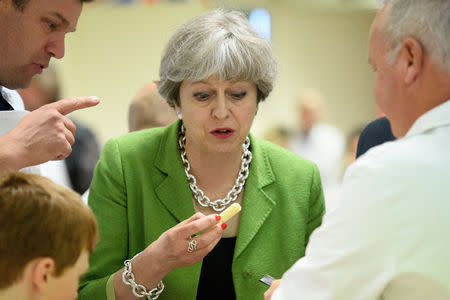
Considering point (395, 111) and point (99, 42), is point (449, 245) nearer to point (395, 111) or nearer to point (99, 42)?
point (395, 111)

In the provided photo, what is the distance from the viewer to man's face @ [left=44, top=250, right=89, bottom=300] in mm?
1667

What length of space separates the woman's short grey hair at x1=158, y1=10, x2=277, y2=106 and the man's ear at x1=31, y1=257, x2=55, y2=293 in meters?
0.97

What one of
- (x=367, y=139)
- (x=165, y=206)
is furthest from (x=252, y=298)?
(x=367, y=139)

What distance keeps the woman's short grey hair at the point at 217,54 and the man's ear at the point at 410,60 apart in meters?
0.86

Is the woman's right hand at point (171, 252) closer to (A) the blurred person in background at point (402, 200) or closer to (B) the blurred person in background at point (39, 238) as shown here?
(B) the blurred person in background at point (39, 238)

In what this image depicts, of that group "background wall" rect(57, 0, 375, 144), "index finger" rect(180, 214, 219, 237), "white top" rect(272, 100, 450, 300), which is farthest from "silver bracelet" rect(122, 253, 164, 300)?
"background wall" rect(57, 0, 375, 144)

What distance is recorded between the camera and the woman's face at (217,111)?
7.81 feet

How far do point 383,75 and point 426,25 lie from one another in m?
0.18

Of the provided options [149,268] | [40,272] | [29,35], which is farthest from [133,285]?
[29,35]

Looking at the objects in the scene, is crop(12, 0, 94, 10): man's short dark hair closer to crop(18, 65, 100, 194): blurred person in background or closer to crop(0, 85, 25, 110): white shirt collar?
crop(0, 85, 25, 110): white shirt collar

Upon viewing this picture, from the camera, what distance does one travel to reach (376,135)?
8.06ft

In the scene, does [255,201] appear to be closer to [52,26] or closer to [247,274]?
[247,274]

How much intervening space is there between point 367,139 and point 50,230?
132 cm

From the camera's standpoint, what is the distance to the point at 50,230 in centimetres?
165
